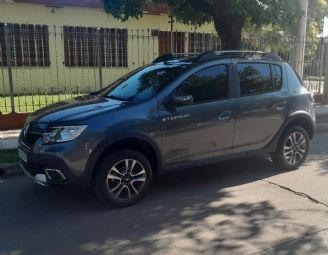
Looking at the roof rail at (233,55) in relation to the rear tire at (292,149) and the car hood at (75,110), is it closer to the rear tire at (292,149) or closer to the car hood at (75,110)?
the rear tire at (292,149)

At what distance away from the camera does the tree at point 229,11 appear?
27.5 feet

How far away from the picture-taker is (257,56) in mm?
6211

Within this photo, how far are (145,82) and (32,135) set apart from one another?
1.58 metres

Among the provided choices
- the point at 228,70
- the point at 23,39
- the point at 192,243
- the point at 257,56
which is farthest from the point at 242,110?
the point at 23,39

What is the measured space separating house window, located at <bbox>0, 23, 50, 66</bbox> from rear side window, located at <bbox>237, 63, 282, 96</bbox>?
9.69 metres

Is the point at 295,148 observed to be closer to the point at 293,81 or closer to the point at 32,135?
the point at 293,81

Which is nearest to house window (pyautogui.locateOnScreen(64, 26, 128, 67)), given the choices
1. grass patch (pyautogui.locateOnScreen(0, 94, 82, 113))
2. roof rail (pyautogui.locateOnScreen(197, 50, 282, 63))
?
grass patch (pyautogui.locateOnScreen(0, 94, 82, 113))

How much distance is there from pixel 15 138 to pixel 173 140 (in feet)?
14.1

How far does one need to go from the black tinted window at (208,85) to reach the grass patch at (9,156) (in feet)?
9.59

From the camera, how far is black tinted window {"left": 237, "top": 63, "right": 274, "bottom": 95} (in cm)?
586

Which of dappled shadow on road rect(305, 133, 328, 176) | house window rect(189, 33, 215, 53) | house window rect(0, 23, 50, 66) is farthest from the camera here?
house window rect(0, 23, 50, 66)

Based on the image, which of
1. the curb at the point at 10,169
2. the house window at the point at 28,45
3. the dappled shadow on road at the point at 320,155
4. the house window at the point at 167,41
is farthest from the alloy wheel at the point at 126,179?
the house window at the point at 167,41

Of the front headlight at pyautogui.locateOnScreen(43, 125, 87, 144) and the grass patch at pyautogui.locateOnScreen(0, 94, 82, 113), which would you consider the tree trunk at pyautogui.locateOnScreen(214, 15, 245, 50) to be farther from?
the front headlight at pyautogui.locateOnScreen(43, 125, 87, 144)

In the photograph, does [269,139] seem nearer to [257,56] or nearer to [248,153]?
[248,153]
